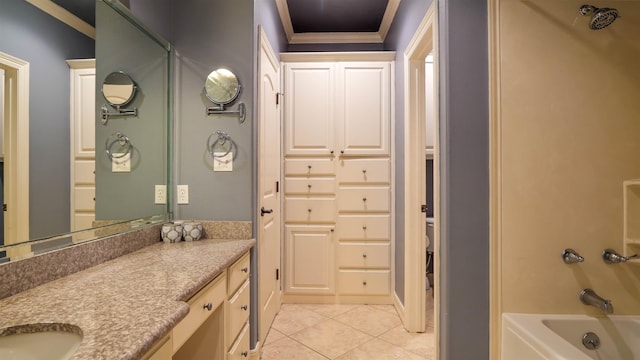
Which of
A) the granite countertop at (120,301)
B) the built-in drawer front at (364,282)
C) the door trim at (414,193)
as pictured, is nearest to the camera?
the granite countertop at (120,301)

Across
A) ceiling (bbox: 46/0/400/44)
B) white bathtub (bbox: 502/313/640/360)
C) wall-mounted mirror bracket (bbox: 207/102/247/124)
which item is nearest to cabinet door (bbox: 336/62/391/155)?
ceiling (bbox: 46/0/400/44)

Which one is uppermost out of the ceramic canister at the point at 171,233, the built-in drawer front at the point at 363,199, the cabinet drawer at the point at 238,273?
the built-in drawer front at the point at 363,199

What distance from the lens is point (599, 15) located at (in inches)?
48.8

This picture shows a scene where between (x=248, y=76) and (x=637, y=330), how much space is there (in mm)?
2425

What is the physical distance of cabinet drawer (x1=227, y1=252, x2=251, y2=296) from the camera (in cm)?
136

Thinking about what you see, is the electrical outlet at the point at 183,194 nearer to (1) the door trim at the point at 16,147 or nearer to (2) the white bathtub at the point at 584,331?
(1) the door trim at the point at 16,147

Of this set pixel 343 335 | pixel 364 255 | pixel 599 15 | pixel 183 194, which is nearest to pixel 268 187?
pixel 183 194

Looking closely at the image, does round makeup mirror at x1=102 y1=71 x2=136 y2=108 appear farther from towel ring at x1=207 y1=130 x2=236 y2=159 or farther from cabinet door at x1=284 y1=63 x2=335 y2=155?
cabinet door at x1=284 y1=63 x2=335 y2=155

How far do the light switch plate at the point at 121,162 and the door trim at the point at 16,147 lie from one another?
0.46 meters

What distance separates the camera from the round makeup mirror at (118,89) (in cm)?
129

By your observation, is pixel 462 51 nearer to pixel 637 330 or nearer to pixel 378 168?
pixel 378 168

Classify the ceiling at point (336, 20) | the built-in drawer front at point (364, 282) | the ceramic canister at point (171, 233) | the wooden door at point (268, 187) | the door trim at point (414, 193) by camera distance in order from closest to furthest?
1. the ceramic canister at point (171, 233)
2. the wooden door at point (268, 187)
3. the door trim at point (414, 193)
4. the ceiling at point (336, 20)
5. the built-in drawer front at point (364, 282)

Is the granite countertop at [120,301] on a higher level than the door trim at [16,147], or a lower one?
lower

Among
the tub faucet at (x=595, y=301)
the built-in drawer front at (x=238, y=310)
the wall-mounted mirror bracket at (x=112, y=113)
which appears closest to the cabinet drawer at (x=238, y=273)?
the built-in drawer front at (x=238, y=310)
